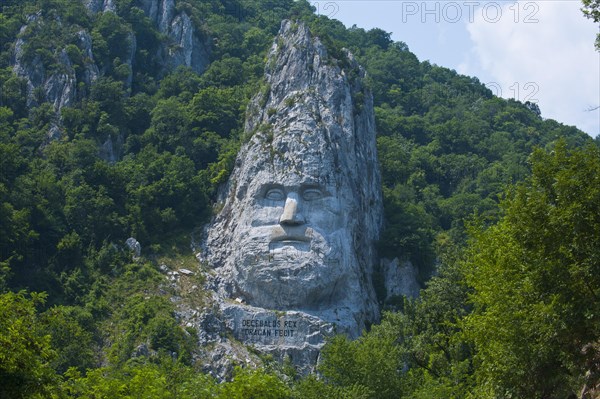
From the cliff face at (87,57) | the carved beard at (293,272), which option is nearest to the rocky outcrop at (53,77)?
the cliff face at (87,57)

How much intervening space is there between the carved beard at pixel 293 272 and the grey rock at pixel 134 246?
5321 millimetres

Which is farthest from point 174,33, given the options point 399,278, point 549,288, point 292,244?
point 549,288

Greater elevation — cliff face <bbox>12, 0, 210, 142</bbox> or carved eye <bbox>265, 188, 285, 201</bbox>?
cliff face <bbox>12, 0, 210, 142</bbox>

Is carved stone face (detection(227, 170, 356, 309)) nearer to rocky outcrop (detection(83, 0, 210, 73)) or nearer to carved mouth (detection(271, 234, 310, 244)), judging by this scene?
carved mouth (detection(271, 234, 310, 244))

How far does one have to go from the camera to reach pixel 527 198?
24891 millimetres

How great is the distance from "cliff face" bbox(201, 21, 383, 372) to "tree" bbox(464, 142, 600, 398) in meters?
26.0

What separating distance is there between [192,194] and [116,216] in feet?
16.0

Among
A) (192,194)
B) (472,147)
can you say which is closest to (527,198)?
(192,194)

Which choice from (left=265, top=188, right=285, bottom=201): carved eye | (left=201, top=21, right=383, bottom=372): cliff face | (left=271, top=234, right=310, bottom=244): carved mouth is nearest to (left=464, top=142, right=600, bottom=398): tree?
(left=201, top=21, right=383, bottom=372): cliff face

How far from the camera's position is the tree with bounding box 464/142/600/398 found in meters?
23.3

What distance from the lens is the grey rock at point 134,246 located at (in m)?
56.5

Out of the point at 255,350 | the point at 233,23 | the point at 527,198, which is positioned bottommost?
the point at 255,350

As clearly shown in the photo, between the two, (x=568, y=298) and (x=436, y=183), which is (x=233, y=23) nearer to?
(x=436, y=183)

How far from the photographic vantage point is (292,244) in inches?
2144
